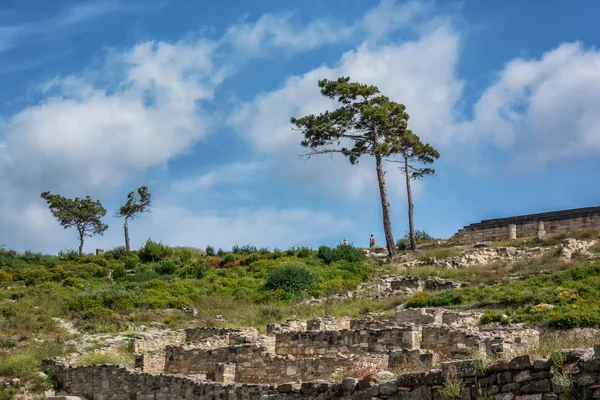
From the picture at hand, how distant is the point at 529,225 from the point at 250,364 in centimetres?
3245

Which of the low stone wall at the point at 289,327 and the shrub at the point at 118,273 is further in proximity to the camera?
the shrub at the point at 118,273

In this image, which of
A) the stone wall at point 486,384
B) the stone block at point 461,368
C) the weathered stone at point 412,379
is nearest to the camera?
the stone wall at point 486,384

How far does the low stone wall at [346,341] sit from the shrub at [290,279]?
14.5 m

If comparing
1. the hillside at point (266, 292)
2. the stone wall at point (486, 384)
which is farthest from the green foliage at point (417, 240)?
the stone wall at point (486, 384)

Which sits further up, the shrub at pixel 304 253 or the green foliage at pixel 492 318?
the shrub at pixel 304 253

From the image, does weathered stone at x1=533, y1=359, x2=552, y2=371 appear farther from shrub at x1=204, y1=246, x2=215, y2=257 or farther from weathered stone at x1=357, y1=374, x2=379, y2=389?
shrub at x1=204, y1=246, x2=215, y2=257

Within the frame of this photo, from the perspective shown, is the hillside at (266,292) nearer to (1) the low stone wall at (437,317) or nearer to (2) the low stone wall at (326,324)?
(1) the low stone wall at (437,317)

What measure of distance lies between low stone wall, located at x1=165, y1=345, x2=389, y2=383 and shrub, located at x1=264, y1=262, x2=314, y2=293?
1436 cm

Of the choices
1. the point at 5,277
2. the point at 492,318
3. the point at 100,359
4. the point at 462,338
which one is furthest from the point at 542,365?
the point at 5,277

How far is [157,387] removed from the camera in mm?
22578

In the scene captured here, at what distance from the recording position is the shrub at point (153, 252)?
57447 mm

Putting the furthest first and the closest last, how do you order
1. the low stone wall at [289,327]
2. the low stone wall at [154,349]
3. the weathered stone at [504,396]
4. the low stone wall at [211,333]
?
the low stone wall at [211,333] → the low stone wall at [289,327] → the low stone wall at [154,349] → the weathered stone at [504,396]

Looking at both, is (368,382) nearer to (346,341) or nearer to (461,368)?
(461,368)

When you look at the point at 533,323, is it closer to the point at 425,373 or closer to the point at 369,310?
the point at 369,310
